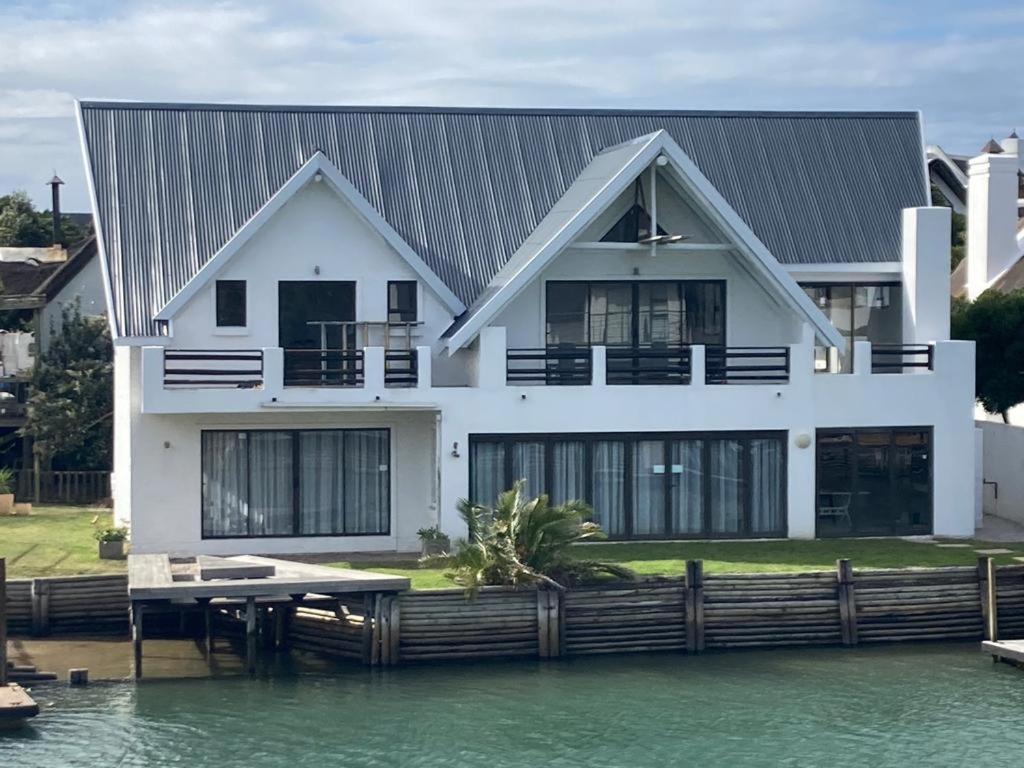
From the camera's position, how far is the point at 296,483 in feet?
117

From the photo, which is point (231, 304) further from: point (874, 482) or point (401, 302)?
point (874, 482)

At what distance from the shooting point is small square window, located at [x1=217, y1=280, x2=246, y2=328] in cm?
3612

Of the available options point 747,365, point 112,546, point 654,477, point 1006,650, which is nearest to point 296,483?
point 112,546

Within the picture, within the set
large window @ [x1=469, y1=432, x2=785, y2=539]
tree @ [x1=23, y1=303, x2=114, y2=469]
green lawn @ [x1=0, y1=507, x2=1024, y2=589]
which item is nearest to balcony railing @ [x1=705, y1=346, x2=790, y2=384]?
large window @ [x1=469, y1=432, x2=785, y2=539]

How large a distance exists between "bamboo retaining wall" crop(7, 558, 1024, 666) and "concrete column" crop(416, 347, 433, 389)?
5.62 meters

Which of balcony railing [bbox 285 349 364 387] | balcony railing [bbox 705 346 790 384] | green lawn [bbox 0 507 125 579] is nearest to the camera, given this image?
green lawn [bbox 0 507 125 579]

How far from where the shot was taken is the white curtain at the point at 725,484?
36250mm

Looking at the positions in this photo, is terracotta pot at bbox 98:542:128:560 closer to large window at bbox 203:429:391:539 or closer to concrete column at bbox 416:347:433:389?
large window at bbox 203:429:391:539

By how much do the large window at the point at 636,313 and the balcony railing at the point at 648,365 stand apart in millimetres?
393

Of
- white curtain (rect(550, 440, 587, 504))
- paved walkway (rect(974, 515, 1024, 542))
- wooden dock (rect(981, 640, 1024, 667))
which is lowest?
wooden dock (rect(981, 640, 1024, 667))

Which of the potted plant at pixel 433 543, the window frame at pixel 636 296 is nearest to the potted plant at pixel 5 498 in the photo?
the potted plant at pixel 433 543

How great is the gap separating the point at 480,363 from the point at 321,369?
334 cm

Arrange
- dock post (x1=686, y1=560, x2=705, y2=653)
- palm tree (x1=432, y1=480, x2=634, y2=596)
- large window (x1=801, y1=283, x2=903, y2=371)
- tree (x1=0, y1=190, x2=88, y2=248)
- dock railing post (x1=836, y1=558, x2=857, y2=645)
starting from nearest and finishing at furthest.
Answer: palm tree (x1=432, y1=480, x2=634, y2=596)
dock post (x1=686, y1=560, x2=705, y2=653)
dock railing post (x1=836, y1=558, x2=857, y2=645)
large window (x1=801, y1=283, x2=903, y2=371)
tree (x1=0, y1=190, x2=88, y2=248)

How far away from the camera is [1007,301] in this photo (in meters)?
41.0
